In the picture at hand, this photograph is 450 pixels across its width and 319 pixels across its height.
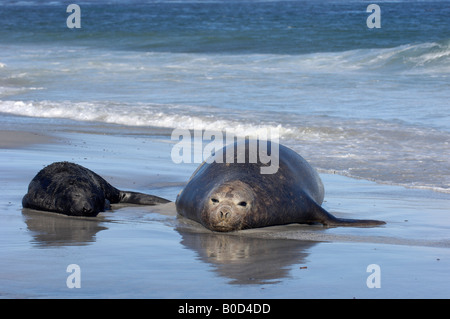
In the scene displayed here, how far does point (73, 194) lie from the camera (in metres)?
6.95

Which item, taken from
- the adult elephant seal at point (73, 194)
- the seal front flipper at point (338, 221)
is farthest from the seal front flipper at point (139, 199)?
the seal front flipper at point (338, 221)

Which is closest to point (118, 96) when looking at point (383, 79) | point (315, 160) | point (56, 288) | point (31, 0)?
point (383, 79)

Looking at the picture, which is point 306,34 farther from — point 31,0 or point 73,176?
point 31,0

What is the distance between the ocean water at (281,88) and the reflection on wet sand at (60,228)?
3.51 meters

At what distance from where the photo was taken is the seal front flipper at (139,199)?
287 inches

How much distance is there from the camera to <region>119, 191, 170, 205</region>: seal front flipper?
729 cm

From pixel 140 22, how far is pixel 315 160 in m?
39.1

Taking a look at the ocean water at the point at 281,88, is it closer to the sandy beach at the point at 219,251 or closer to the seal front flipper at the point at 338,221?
the sandy beach at the point at 219,251
